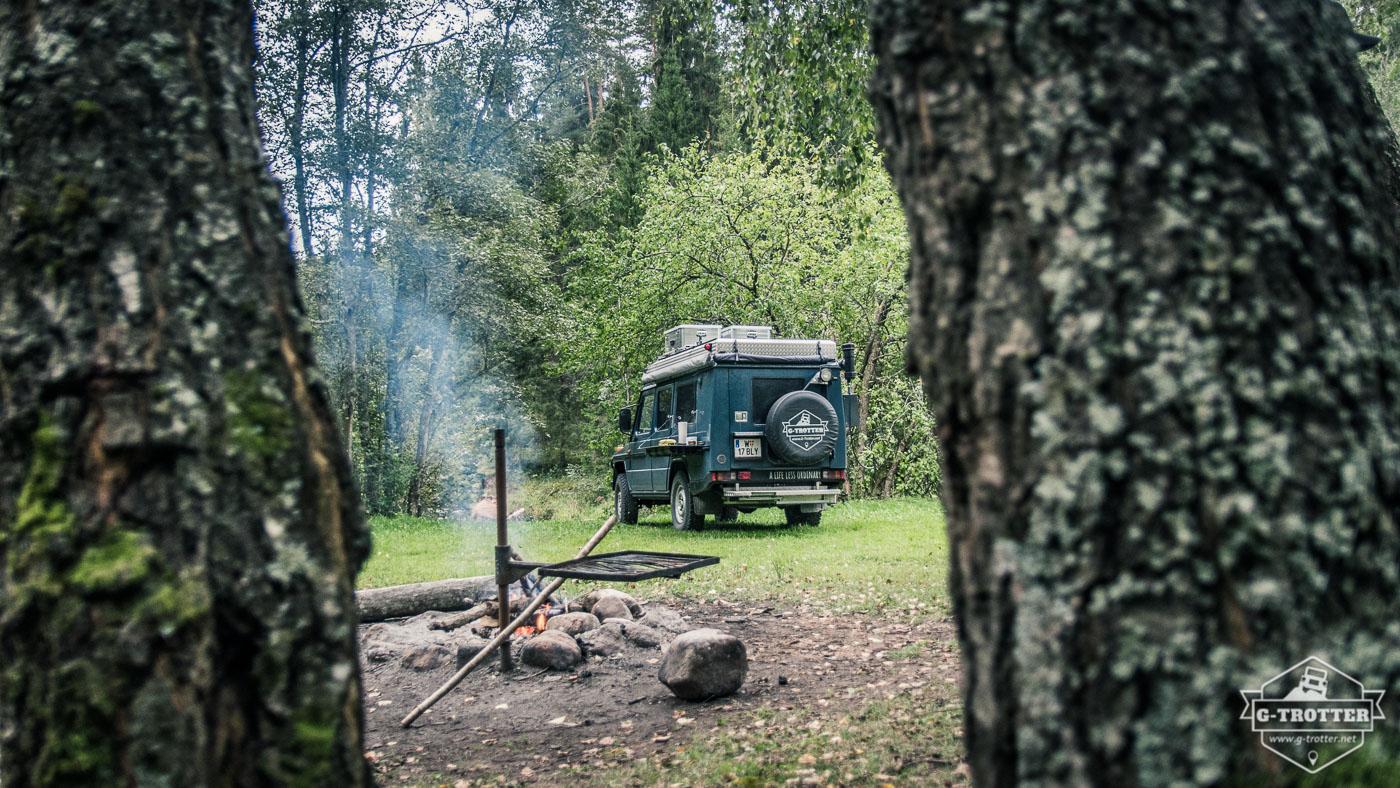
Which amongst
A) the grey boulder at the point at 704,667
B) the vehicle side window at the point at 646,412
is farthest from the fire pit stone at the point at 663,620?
the vehicle side window at the point at 646,412

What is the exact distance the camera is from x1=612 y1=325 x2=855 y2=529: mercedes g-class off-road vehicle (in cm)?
1181

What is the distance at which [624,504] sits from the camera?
15242mm

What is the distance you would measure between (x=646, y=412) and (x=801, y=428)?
3677 mm

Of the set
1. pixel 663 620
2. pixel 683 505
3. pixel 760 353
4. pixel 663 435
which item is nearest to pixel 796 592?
pixel 663 620

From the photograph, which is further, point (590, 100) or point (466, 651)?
point (590, 100)

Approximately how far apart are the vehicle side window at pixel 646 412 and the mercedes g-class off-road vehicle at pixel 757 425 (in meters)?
1.10

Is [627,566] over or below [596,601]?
over

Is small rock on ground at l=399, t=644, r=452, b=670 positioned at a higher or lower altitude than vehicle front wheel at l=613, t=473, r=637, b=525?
lower

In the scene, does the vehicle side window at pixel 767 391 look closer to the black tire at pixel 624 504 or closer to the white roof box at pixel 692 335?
the white roof box at pixel 692 335

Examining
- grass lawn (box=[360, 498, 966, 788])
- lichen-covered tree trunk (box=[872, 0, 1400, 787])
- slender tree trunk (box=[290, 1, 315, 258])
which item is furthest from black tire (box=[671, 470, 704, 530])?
lichen-covered tree trunk (box=[872, 0, 1400, 787])

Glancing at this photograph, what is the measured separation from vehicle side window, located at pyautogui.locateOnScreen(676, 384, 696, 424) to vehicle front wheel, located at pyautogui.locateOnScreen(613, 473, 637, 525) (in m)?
2.43

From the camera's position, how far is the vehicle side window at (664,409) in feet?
44.4

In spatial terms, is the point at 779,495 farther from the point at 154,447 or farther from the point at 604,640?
the point at 154,447

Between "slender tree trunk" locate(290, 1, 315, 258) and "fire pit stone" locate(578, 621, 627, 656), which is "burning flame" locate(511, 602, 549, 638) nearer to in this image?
"fire pit stone" locate(578, 621, 627, 656)
